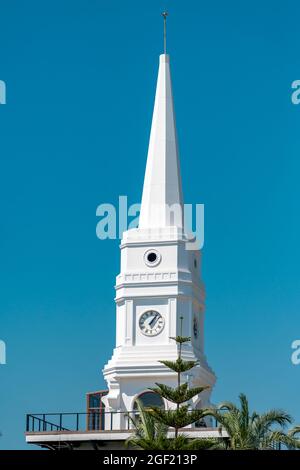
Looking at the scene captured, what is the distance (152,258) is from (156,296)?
245 cm

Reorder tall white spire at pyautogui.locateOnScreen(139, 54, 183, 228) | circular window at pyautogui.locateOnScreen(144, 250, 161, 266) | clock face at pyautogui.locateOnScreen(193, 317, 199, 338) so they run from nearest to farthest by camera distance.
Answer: circular window at pyautogui.locateOnScreen(144, 250, 161, 266), clock face at pyautogui.locateOnScreen(193, 317, 199, 338), tall white spire at pyautogui.locateOnScreen(139, 54, 183, 228)

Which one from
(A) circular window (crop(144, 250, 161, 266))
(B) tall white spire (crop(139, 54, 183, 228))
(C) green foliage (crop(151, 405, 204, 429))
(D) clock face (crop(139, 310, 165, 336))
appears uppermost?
(B) tall white spire (crop(139, 54, 183, 228))

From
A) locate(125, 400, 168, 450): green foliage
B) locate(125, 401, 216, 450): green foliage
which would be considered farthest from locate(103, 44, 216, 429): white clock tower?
locate(125, 400, 168, 450): green foliage

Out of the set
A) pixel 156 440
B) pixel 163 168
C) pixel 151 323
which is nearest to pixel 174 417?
pixel 156 440

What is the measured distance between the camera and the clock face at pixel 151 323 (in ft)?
383

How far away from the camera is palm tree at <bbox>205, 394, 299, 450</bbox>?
9331 cm

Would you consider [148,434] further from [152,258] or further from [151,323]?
[152,258]

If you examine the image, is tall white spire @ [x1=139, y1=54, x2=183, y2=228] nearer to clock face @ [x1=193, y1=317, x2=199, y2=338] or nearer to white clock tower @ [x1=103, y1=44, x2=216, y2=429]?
white clock tower @ [x1=103, y1=44, x2=216, y2=429]

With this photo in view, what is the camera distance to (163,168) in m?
120

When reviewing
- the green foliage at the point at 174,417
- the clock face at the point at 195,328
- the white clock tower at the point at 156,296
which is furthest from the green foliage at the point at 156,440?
the clock face at the point at 195,328

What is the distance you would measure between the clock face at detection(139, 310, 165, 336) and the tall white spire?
5.50m

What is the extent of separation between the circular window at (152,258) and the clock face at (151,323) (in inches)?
119
